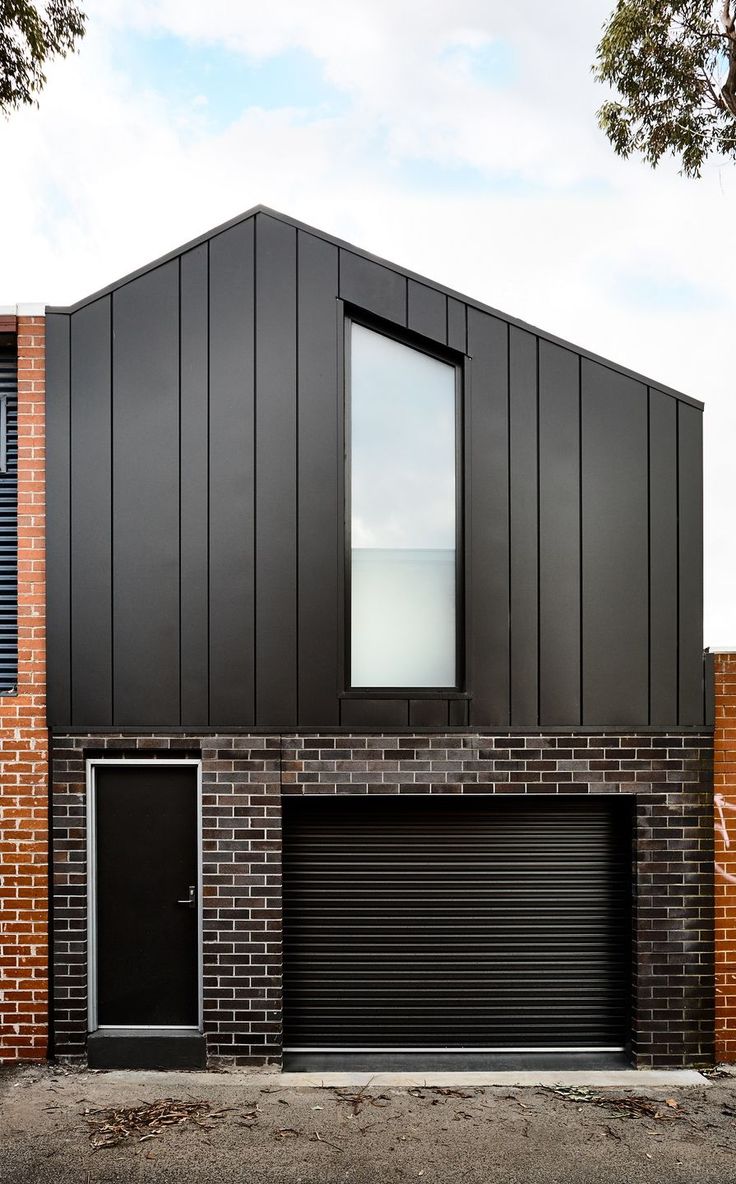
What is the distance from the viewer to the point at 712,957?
627 centimetres

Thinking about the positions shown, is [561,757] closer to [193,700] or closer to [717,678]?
[717,678]

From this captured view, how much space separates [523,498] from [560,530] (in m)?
0.39

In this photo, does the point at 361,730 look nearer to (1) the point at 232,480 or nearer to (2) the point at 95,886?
(1) the point at 232,480

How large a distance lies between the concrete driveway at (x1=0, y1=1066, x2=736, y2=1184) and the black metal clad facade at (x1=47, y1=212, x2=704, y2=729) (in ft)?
8.62

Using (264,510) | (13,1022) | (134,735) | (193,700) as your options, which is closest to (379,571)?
(264,510)

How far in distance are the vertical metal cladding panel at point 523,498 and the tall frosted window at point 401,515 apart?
473 mm

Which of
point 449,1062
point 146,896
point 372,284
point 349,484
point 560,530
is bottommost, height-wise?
point 449,1062

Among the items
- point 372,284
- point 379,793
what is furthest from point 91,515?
point 379,793

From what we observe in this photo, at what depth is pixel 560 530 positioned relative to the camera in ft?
20.9

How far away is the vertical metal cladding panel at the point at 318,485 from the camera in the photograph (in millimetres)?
6199

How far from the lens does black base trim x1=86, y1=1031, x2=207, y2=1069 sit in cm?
607

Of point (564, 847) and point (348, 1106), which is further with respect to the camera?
point (564, 847)

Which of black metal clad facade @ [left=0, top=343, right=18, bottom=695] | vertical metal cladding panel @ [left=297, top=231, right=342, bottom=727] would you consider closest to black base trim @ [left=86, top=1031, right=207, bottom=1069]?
vertical metal cladding panel @ [left=297, top=231, right=342, bottom=727]

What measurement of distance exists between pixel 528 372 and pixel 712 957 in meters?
4.86
